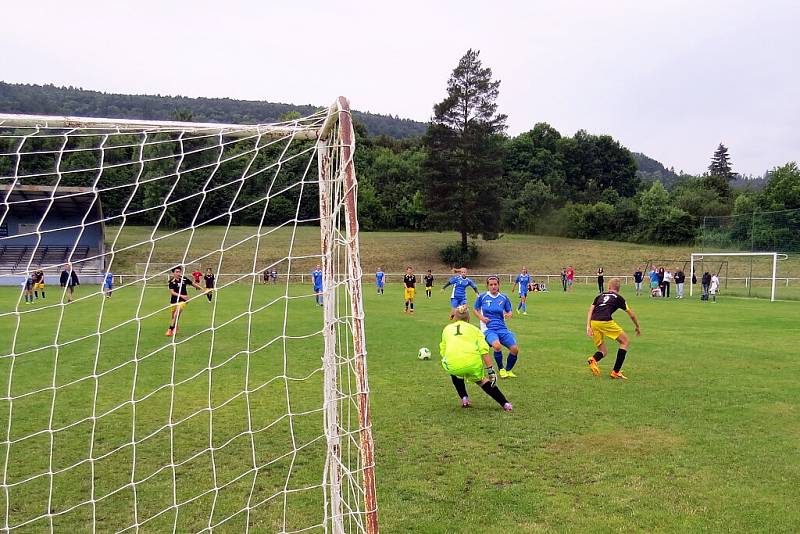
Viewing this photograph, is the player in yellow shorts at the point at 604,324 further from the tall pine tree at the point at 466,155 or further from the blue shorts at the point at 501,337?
the tall pine tree at the point at 466,155

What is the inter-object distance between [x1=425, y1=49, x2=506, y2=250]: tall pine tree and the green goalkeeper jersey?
40013 mm

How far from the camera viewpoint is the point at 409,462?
18.2ft

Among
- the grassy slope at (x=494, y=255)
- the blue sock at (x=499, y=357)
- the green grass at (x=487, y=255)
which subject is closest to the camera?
the blue sock at (x=499, y=357)

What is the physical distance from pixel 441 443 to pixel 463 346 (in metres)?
1.43

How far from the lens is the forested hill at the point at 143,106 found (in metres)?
64.9

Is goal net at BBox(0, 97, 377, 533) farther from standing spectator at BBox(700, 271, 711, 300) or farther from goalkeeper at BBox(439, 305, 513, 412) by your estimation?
standing spectator at BBox(700, 271, 711, 300)

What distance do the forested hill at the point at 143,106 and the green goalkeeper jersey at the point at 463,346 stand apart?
161 ft

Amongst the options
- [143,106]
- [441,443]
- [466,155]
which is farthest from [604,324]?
[143,106]

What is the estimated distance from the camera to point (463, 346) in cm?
718

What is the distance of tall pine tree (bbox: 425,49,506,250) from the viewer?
154 ft

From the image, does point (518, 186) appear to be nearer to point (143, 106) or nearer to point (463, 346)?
point (143, 106)

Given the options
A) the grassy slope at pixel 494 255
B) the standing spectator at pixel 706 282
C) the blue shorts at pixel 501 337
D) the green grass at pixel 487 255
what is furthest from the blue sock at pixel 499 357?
the grassy slope at pixel 494 255

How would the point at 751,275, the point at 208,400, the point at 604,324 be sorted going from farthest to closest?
the point at 751,275 < the point at 604,324 < the point at 208,400

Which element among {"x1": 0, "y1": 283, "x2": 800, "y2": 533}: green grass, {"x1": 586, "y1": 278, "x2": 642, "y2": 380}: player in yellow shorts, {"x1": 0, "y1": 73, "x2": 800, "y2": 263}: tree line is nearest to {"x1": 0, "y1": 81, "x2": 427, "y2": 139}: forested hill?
{"x1": 0, "y1": 73, "x2": 800, "y2": 263}: tree line
